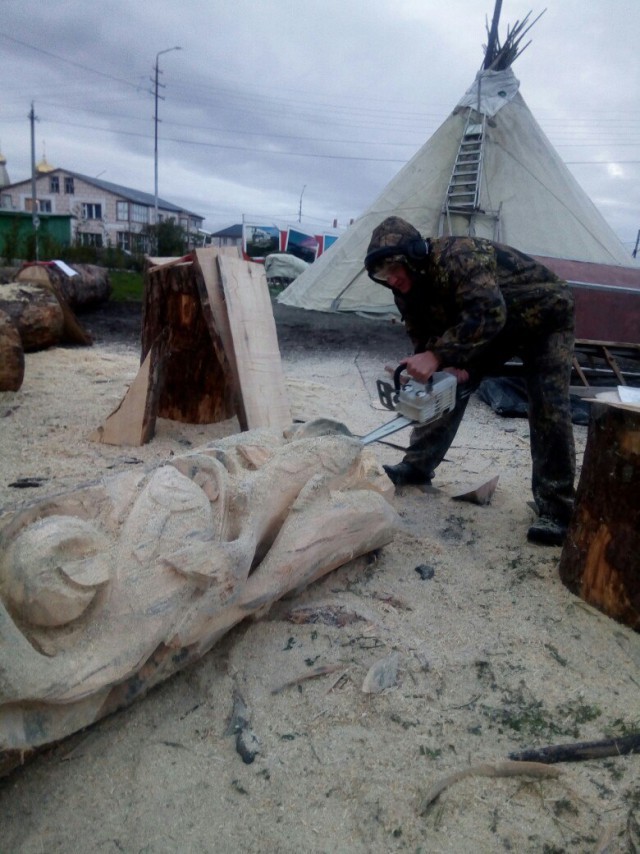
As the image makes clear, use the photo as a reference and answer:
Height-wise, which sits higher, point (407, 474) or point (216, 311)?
point (216, 311)

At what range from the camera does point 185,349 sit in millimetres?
3697

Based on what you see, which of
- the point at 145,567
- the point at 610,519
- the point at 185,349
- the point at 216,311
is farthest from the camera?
the point at 185,349

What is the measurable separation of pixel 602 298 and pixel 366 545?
4.10 metres

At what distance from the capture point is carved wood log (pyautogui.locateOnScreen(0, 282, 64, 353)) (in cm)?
541

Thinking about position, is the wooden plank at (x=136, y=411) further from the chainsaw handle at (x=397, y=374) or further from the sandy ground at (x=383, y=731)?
the chainsaw handle at (x=397, y=374)

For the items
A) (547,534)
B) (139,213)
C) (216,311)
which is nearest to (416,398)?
(547,534)

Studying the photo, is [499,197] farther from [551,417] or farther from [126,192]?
[126,192]

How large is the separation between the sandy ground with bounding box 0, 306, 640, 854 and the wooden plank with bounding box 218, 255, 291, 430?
4.26ft

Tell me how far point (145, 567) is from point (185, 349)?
96.3 inches

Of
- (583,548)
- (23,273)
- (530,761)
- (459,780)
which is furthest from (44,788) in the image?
(23,273)

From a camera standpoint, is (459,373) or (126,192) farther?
(126,192)

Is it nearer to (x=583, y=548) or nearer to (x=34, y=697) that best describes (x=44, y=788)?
(x=34, y=697)

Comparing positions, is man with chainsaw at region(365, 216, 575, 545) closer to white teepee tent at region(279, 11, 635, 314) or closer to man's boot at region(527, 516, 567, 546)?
man's boot at region(527, 516, 567, 546)

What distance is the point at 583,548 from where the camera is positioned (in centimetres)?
210
